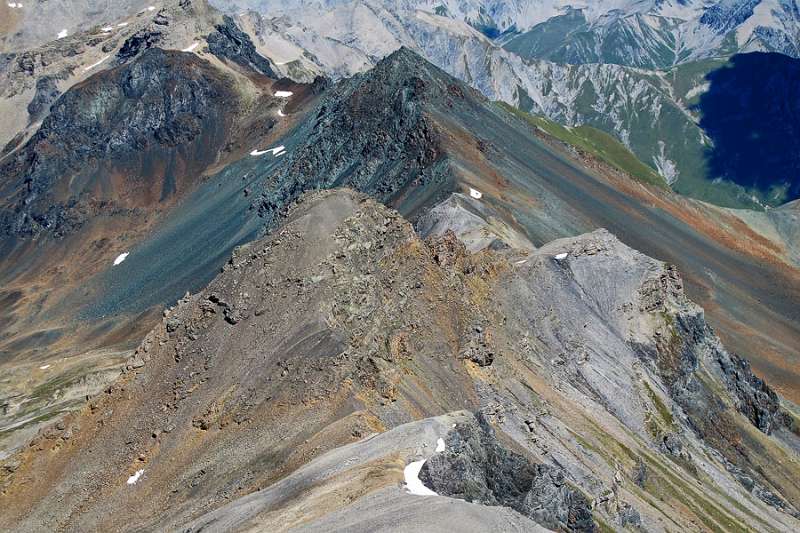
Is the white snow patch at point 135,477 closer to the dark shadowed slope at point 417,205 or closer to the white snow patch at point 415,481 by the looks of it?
the white snow patch at point 415,481

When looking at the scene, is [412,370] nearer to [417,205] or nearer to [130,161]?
[417,205]

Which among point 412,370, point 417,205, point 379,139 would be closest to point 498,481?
point 412,370

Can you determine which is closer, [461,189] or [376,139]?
[461,189]

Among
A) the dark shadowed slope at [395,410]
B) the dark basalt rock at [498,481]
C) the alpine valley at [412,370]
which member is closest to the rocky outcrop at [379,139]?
the alpine valley at [412,370]

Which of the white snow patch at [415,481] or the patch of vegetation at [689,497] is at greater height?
the white snow patch at [415,481]

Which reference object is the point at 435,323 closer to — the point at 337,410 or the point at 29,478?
the point at 337,410
